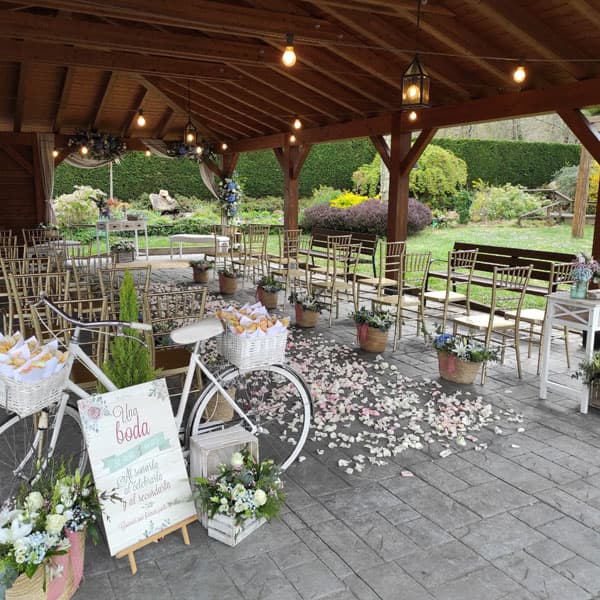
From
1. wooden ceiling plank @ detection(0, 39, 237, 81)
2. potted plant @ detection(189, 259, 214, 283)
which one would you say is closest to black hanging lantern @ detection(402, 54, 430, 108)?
wooden ceiling plank @ detection(0, 39, 237, 81)

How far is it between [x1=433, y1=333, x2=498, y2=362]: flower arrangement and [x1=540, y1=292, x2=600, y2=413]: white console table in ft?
1.52

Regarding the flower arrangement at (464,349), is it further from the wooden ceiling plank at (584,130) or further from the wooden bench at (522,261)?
the wooden ceiling plank at (584,130)

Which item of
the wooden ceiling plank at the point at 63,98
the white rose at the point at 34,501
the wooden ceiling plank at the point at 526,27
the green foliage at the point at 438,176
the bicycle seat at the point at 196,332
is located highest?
the wooden ceiling plank at the point at 63,98

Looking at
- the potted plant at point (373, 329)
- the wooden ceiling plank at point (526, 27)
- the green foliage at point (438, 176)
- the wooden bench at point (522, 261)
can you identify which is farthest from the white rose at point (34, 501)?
the green foliage at point (438, 176)

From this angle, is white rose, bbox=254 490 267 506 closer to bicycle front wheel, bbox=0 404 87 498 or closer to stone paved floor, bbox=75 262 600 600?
stone paved floor, bbox=75 262 600 600

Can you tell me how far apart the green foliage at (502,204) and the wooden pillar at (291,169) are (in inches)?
263

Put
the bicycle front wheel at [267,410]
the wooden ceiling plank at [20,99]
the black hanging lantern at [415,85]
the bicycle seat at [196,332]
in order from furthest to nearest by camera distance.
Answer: the wooden ceiling plank at [20,99]
the black hanging lantern at [415,85]
the bicycle front wheel at [267,410]
the bicycle seat at [196,332]

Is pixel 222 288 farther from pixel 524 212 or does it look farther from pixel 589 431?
pixel 524 212

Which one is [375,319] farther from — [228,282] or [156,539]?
[228,282]

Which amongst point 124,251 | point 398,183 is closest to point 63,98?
point 124,251

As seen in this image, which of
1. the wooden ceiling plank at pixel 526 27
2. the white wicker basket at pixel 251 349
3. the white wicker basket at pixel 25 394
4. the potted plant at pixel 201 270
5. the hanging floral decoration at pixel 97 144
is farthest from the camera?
the hanging floral decoration at pixel 97 144

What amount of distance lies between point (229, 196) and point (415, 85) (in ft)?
33.5

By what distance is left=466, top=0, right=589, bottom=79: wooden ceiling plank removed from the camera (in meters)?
5.57

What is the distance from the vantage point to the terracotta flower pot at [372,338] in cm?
571
